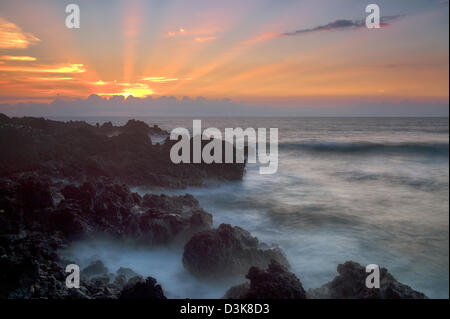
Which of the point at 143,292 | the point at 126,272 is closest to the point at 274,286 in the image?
the point at 143,292

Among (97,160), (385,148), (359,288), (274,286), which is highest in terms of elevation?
(385,148)

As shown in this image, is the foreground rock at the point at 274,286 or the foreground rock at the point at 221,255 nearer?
the foreground rock at the point at 274,286

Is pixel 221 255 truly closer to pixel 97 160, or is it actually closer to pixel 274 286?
pixel 274 286

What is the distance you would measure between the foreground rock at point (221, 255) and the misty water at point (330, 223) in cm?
25

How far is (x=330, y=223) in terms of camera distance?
31.5 feet

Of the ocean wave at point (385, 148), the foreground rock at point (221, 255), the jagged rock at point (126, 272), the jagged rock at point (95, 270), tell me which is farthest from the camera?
the ocean wave at point (385, 148)

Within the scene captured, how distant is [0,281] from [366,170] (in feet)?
58.8

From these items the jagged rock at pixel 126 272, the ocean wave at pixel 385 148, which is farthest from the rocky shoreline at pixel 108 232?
the ocean wave at pixel 385 148

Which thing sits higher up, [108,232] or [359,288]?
[108,232]

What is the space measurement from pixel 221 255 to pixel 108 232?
9.58 feet

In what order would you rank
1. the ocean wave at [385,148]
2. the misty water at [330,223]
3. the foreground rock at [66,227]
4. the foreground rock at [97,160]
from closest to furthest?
the foreground rock at [66,227] → the misty water at [330,223] → the foreground rock at [97,160] → the ocean wave at [385,148]

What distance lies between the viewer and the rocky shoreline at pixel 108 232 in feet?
13.6

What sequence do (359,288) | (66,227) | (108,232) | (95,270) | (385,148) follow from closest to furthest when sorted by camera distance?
(359,288) < (95,270) < (66,227) < (108,232) < (385,148)

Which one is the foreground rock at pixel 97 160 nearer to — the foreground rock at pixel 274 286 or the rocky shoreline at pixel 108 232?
the rocky shoreline at pixel 108 232
